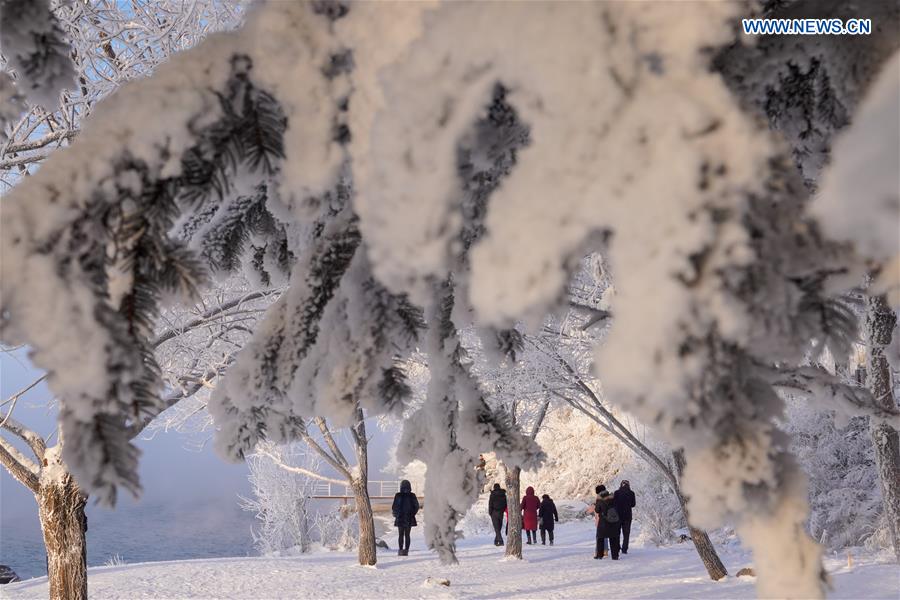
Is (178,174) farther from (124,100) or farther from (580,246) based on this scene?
(580,246)

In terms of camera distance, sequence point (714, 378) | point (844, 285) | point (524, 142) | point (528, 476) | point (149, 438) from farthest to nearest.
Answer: point (528, 476) < point (149, 438) < point (524, 142) < point (844, 285) < point (714, 378)

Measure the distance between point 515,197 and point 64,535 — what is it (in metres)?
6.52

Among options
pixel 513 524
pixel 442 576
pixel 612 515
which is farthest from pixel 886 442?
pixel 513 524

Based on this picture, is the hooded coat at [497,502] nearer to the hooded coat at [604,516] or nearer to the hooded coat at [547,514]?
the hooded coat at [547,514]

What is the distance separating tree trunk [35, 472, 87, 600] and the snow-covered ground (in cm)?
299

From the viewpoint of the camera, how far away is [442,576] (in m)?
11.0

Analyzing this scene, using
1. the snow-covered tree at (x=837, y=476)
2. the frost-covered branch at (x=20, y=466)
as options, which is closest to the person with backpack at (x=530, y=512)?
the snow-covered tree at (x=837, y=476)

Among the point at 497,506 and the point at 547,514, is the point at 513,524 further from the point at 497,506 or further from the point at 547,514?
the point at 547,514

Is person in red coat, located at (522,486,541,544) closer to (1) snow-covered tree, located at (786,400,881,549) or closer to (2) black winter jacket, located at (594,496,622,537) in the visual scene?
(2) black winter jacket, located at (594,496,622,537)

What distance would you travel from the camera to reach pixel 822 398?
2.46 m

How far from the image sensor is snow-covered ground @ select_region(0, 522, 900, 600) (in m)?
9.30

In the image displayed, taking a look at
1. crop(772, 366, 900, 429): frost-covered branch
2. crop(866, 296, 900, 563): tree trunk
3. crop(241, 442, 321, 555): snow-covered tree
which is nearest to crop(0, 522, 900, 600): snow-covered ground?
crop(866, 296, 900, 563): tree trunk

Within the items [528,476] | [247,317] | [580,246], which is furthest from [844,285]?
[528,476]

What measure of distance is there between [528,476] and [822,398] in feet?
87.7
